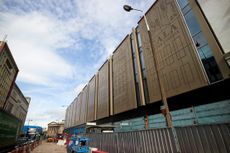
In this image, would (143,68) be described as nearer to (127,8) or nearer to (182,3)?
(182,3)

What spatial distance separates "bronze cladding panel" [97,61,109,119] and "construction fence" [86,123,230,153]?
21.4 meters

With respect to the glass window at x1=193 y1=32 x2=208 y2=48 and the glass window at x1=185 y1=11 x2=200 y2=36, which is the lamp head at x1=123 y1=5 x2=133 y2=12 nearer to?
the glass window at x1=193 y1=32 x2=208 y2=48

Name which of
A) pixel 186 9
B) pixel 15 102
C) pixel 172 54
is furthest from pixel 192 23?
pixel 15 102

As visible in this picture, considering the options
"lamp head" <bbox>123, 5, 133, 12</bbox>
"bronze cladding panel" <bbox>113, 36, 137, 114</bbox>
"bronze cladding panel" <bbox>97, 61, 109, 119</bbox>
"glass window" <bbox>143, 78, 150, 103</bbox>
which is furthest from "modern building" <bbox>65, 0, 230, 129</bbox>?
"bronze cladding panel" <bbox>97, 61, 109, 119</bbox>

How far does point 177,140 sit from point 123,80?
22524 millimetres

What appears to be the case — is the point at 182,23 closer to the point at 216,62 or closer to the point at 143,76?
the point at 216,62

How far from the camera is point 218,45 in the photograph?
14.5m

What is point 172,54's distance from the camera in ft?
62.7

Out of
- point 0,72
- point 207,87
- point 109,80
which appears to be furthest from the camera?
point 109,80

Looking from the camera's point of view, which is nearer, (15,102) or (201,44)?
(201,44)

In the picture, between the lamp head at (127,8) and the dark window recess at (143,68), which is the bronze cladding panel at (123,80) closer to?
the dark window recess at (143,68)

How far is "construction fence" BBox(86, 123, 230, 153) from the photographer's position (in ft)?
22.8

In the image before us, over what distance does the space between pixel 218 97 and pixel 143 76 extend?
40.8 ft

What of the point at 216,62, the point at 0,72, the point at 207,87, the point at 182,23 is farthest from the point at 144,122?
the point at 0,72
